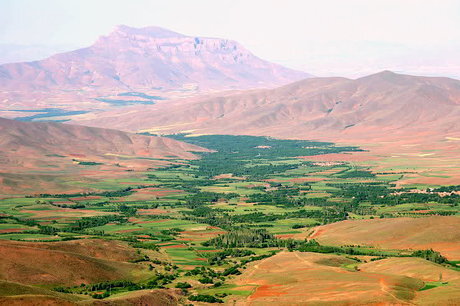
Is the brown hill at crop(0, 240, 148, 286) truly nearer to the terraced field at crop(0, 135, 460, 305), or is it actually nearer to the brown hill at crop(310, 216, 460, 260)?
the terraced field at crop(0, 135, 460, 305)

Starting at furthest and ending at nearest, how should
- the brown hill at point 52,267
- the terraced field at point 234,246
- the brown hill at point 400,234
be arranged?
the brown hill at point 400,234 → the brown hill at point 52,267 → the terraced field at point 234,246

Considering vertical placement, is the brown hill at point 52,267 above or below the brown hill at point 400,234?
below

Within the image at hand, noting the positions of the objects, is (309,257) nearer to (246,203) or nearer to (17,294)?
(17,294)

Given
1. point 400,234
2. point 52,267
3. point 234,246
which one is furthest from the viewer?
point 400,234

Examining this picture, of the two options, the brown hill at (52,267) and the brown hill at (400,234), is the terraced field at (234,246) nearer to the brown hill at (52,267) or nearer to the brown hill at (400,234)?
the brown hill at (52,267)

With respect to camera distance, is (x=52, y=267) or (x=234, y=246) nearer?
(x=52, y=267)

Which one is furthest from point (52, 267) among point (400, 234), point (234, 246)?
point (400, 234)

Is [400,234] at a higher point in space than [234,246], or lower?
higher

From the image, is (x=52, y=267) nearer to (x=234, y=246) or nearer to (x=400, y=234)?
(x=234, y=246)

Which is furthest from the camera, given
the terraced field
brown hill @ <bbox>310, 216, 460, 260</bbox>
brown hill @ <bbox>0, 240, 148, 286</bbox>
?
brown hill @ <bbox>310, 216, 460, 260</bbox>

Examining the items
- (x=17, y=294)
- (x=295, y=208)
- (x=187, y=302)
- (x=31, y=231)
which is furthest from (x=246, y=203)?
(x=17, y=294)

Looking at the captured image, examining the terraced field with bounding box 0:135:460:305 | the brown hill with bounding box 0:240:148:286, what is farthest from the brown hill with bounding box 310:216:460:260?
the brown hill with bounding box 0:240:148:286

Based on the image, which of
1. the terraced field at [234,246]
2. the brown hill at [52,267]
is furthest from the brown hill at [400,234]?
the brown hill at [52,267]
